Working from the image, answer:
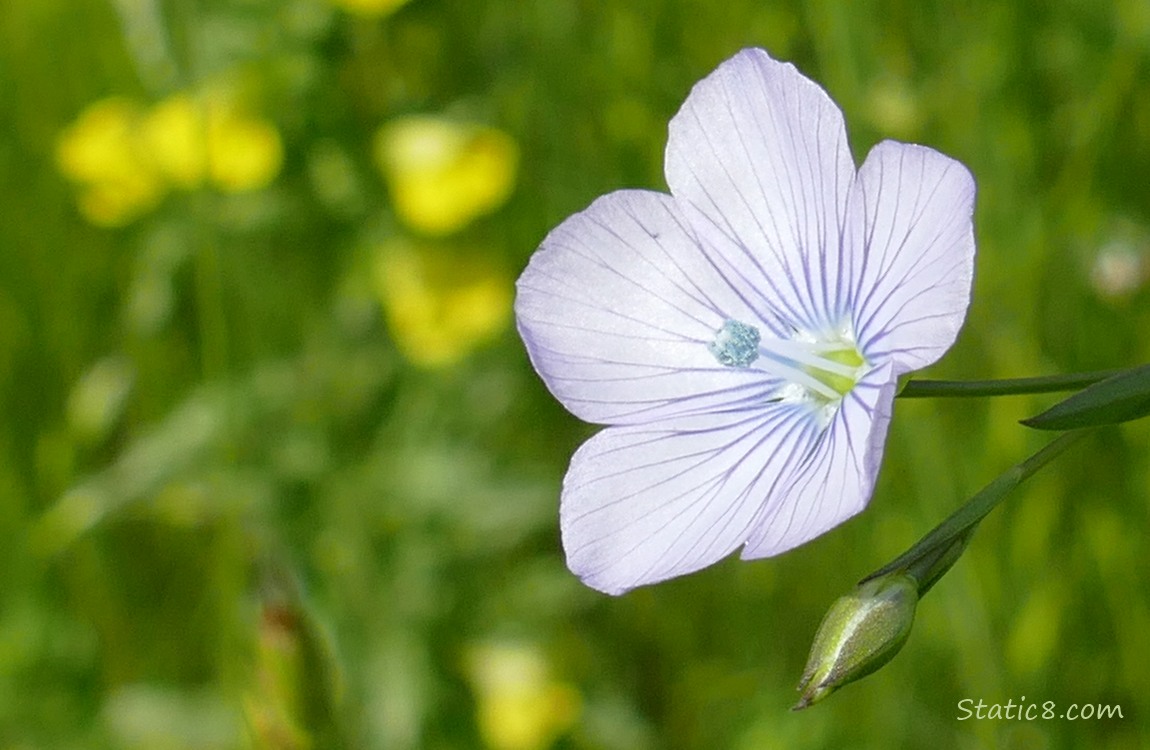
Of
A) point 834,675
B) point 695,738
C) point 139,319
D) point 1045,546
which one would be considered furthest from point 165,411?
point 834,675

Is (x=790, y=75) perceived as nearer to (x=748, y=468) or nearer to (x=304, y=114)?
(x=748, y=468)

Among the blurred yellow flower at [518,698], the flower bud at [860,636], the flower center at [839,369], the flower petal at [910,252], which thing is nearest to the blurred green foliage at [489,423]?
the blurred yellow flower at [518,698]

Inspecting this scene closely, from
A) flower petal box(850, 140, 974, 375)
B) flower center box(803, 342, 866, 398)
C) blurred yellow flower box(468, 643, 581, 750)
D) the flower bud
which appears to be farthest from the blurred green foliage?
the flower bud

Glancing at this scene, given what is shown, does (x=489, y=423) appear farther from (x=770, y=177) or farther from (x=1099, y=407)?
(x=1099, y=407)

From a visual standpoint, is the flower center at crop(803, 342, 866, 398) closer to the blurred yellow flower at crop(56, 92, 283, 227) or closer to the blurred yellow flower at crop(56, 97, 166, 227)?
the blurred yellow flower at crop(56, 92, 283, 227)

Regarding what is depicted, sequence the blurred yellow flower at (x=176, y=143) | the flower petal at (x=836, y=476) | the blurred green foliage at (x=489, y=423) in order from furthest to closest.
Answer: the blurred yellow flower at (x=176, y=143)
the blurred green foliage at (x=489, y=423)
the flower petal at (x=836, y=476)

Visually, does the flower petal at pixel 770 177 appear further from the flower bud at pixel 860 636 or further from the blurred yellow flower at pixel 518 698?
the blurred yellow flower at pixel 518 698
